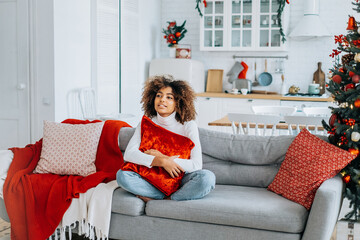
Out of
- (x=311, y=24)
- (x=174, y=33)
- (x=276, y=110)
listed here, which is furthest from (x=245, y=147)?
(x=174, y=33)

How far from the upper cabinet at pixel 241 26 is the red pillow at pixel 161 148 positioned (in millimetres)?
3953

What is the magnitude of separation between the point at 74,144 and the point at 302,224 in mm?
1663

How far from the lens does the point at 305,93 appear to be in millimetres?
6785

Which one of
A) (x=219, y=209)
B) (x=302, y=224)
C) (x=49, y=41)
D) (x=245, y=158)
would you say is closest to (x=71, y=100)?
(x=49, y=41)

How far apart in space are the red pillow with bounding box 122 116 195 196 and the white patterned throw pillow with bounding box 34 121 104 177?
42 centimetres

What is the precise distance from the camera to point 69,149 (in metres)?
3.37

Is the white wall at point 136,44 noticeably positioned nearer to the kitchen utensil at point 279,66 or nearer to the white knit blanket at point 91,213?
the kitchen utensil at point 279,66

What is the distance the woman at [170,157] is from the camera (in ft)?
9.57

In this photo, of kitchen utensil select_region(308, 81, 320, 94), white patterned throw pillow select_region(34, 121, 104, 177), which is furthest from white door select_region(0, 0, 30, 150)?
kitchen utensil select_region(308, 81, 320, 94)

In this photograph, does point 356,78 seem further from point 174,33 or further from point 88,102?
point 174,33

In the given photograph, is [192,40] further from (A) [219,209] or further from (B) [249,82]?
(A) [219,209]

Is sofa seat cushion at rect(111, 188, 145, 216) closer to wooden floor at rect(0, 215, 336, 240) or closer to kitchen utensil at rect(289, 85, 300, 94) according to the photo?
wooden floor at rect(0, 215, 336, 240)

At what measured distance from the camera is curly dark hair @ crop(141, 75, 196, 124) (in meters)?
3.24

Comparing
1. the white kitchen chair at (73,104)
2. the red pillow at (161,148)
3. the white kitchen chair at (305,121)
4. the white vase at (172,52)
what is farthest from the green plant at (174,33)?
the red pillow at (161,148)
